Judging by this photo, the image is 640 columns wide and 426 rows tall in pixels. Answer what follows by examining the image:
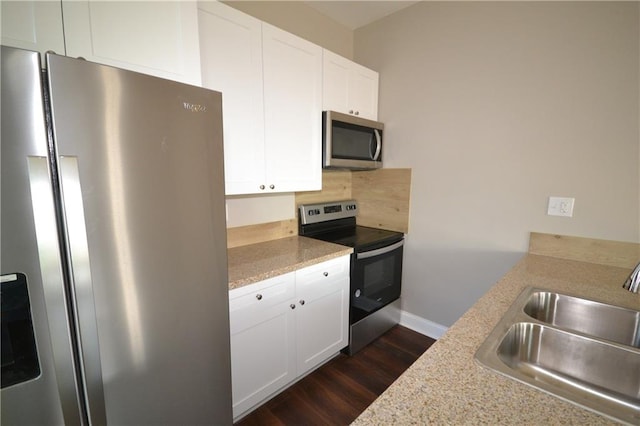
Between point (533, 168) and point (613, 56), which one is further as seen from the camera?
point (533, 168)

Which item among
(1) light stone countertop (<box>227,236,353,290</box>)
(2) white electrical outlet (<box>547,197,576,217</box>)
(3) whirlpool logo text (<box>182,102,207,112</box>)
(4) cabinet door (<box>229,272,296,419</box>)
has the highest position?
(3) whirlpool logo text (<box>182,102,207,112</box>)

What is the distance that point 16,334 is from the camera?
0.75 meters

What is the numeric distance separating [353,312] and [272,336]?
0.71 m

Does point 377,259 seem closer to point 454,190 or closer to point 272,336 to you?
point 454,190

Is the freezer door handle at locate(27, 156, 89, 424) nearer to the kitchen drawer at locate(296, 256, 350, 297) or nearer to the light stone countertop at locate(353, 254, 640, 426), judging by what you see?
the light stone countertop at locate(353, 254, 640, 426)

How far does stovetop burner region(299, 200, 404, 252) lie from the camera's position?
7.05 feet

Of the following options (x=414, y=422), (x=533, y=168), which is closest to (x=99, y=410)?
(x=414, y=422)

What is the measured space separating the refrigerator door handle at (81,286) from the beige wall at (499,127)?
2159 mm

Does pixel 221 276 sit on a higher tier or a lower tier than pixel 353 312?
higher

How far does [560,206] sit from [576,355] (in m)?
1.15

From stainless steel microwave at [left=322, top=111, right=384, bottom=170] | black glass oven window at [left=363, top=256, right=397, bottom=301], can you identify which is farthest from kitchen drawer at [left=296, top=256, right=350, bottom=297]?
stainless steel microwave at [left=322, top=111, right=384, bottom=170]

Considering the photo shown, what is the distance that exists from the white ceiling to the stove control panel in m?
1.59

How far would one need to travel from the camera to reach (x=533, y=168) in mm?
1800

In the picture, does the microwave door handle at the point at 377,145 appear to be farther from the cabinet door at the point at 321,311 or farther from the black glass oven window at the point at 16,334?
the black glass oven window at the point at 16,334
